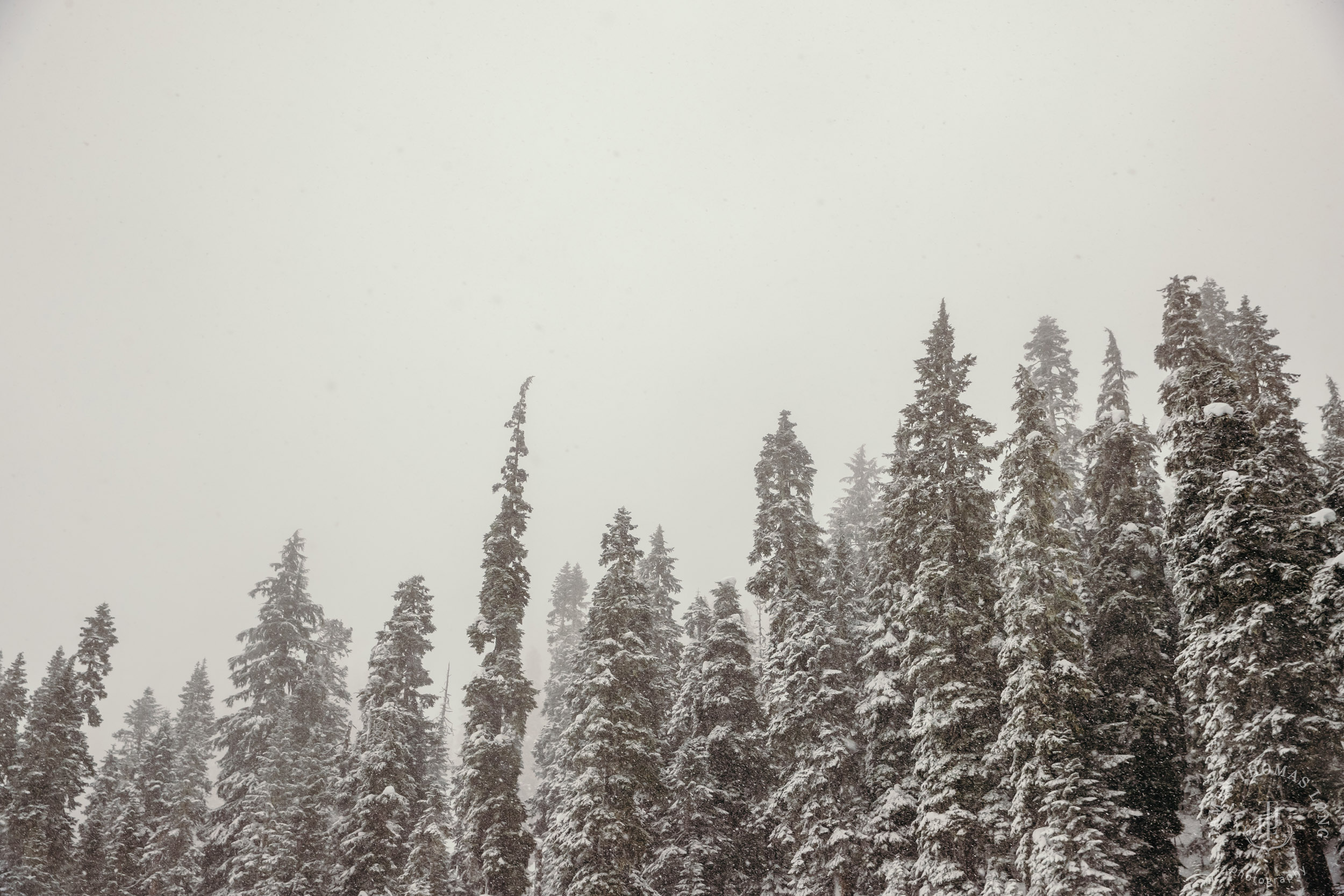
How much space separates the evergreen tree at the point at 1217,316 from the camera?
35.6 meters

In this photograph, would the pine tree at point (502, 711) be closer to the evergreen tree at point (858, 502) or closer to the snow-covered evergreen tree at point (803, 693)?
the snow-covered evergreen tree at point (803, 693)

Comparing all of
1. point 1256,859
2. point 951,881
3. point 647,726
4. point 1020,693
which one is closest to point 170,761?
point 647,726

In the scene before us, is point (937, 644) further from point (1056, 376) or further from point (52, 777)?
point (52, 777)

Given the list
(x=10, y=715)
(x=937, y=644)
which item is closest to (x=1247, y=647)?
(x=937, y=644)

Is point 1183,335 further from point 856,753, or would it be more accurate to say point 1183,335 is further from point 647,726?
point 647,726

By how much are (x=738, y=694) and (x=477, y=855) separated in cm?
1134

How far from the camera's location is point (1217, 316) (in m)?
38.3

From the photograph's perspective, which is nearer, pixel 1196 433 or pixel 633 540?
pixel 1196 433

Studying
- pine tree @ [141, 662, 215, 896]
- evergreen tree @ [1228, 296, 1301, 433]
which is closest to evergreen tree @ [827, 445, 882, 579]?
evergreen tree @ [1228, 296, 1301, 433]

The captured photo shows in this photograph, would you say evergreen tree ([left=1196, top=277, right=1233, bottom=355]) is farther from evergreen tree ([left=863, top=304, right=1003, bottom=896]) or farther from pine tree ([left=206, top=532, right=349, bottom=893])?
pine tree ([left=206, top=532, right=349, bottom=893])

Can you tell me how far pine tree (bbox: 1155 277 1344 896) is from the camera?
16359mm

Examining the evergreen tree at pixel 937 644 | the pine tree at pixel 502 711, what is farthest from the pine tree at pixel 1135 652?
the pine tree at pixel 502 711

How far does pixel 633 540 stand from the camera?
30656 mm

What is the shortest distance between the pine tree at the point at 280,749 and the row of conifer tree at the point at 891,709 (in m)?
0.19
